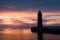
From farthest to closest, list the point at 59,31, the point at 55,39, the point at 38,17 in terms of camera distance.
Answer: the point at 38,17
the point at 59,31
the point at 55,39

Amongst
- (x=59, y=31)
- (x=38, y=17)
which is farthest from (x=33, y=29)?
(x=59, y=31)

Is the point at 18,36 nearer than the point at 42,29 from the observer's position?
Yes

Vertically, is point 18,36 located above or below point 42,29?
below

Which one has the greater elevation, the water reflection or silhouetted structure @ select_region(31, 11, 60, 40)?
silhouetted structure @ select_region(31, 11, 60, 40)

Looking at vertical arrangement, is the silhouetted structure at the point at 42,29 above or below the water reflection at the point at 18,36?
above

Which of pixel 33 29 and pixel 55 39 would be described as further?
pixel 33 29

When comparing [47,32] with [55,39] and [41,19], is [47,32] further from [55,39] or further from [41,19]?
[55,39]

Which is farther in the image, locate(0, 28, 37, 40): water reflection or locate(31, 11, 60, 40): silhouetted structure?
locate(31, 11, 60, 40): silhouetted structure

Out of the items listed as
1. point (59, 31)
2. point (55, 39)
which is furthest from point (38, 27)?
point (55, 39)

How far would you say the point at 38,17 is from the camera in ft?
159

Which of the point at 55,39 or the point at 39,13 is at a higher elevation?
the point at 39,13

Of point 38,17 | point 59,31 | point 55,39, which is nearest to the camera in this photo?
point 55,39

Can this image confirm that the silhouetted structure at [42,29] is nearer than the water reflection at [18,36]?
No

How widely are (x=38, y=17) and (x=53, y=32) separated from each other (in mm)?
3855
